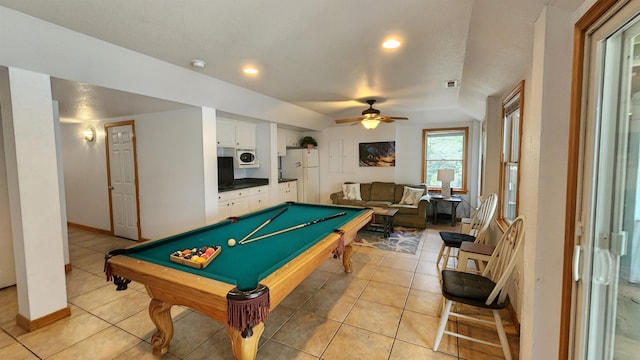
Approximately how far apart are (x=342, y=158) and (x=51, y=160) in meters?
5.61

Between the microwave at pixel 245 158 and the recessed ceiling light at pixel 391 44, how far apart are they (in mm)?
3512

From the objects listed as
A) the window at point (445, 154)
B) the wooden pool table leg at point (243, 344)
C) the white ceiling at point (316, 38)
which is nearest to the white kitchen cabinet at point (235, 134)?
the white ceiling at point (316, 38)

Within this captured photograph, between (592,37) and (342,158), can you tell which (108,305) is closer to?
(592,37)

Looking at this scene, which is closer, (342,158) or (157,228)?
(157,228)

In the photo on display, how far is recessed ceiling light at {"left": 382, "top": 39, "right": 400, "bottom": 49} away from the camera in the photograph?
2432 millimetres

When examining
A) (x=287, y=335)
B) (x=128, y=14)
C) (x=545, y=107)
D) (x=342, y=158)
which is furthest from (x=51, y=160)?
(x=342, y=158)

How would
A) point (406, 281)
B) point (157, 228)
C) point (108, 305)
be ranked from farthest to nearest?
point (157, 228) < point (406, 281) < point (108, 305)

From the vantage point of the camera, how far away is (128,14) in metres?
1.97

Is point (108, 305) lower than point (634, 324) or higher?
lower

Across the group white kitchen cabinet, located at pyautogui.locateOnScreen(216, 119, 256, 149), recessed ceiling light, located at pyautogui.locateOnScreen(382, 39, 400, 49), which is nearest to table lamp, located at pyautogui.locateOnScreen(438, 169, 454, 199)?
recessed ceiling light, located at pyautogui.locateOnScreen(382, 39, 400, 49)

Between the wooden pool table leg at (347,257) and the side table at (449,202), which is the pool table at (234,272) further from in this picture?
the side table at (449,202)

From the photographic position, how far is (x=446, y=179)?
5656 millimetres

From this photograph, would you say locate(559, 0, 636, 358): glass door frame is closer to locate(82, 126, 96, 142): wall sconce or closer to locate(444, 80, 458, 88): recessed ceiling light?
locate(444, 80, 458, 88): recessed ceiling light

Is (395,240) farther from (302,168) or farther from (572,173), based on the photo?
(572,173)
